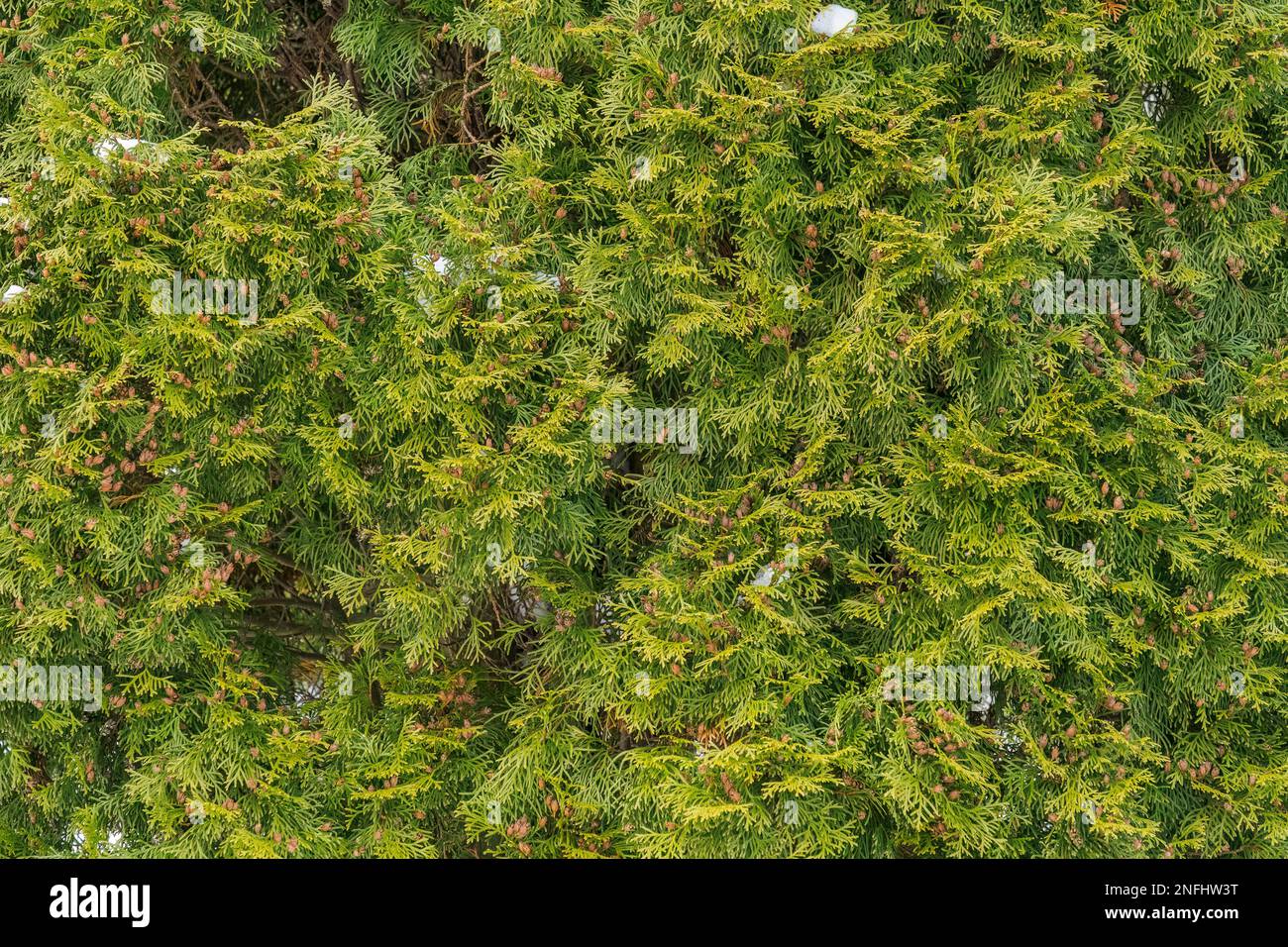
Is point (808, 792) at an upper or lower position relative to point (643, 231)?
lower

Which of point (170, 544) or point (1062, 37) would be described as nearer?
point (1062, 37)

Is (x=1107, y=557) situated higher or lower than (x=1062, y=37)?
lower

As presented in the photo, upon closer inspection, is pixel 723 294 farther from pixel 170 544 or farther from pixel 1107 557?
pixel 170 544

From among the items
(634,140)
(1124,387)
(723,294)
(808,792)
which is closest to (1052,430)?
(1124,387)

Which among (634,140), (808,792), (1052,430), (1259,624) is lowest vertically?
(808,792)

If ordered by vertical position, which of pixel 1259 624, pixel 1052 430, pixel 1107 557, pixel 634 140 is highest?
pixel 634 140

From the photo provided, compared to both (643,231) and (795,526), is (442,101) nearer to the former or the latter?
(643,231)

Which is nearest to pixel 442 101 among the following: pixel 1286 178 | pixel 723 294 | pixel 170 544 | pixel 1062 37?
pixel 723 294
